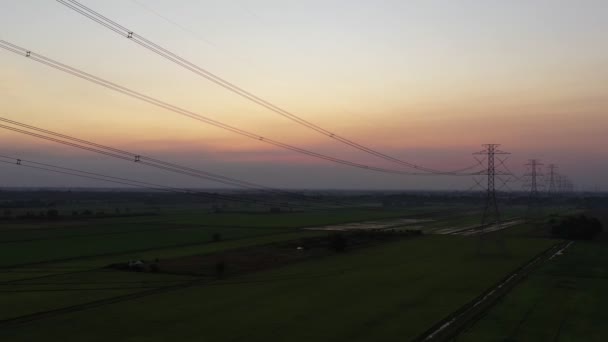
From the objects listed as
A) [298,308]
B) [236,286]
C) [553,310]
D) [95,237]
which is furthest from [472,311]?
[95,237]

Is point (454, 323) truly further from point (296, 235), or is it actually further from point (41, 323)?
point (296, 235)

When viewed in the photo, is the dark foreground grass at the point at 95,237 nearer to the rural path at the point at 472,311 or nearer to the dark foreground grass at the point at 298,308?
the dark foreground grass at the point at 298,308

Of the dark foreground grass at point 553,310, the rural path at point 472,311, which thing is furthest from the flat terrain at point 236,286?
the dark foreground grass at point 553,310

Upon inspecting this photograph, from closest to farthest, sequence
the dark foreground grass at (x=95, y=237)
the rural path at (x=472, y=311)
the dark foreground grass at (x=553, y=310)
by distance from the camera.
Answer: the dark foreground grass at (x=553, y=310) < the rural path at (x=472, y=311) < the dark foreground grass at (x=95, y=237)

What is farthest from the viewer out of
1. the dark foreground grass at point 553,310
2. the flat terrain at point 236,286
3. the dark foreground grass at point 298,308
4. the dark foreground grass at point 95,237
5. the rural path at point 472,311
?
the dark foreground grass at point 95,237

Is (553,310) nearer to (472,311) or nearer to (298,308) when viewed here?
(472,311)

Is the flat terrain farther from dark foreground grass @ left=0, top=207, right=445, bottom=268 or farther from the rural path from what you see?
the rural path

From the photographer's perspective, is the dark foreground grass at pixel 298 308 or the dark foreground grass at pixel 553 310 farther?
the dark foreground grass at pixel 298 308
